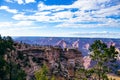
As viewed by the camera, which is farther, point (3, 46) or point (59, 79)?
point (59, 79)

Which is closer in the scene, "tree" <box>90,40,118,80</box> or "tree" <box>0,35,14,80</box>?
"tree" <box>90,40,118,80</box>

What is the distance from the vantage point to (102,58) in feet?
194

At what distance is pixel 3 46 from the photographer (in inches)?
2704

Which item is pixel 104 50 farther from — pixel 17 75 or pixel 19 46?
pixel 19 46

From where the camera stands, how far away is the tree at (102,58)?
58000 millimetres

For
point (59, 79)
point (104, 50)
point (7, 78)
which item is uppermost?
point (104, 50)

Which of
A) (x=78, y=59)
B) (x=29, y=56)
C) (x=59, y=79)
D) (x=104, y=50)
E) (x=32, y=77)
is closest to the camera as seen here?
(x=104, y=50)

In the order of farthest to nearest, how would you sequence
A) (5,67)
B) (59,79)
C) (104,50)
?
(59,79) → (5,67) → (104,50)

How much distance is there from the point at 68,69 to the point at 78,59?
1824 centimetres

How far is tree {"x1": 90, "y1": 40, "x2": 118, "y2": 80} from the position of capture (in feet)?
190

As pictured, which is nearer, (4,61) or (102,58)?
(102,58)

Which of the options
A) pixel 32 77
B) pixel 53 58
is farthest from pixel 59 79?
pixel 53 58

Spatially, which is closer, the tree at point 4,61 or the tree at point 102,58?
the tree at point 102,58

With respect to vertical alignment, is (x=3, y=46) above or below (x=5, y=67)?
above
